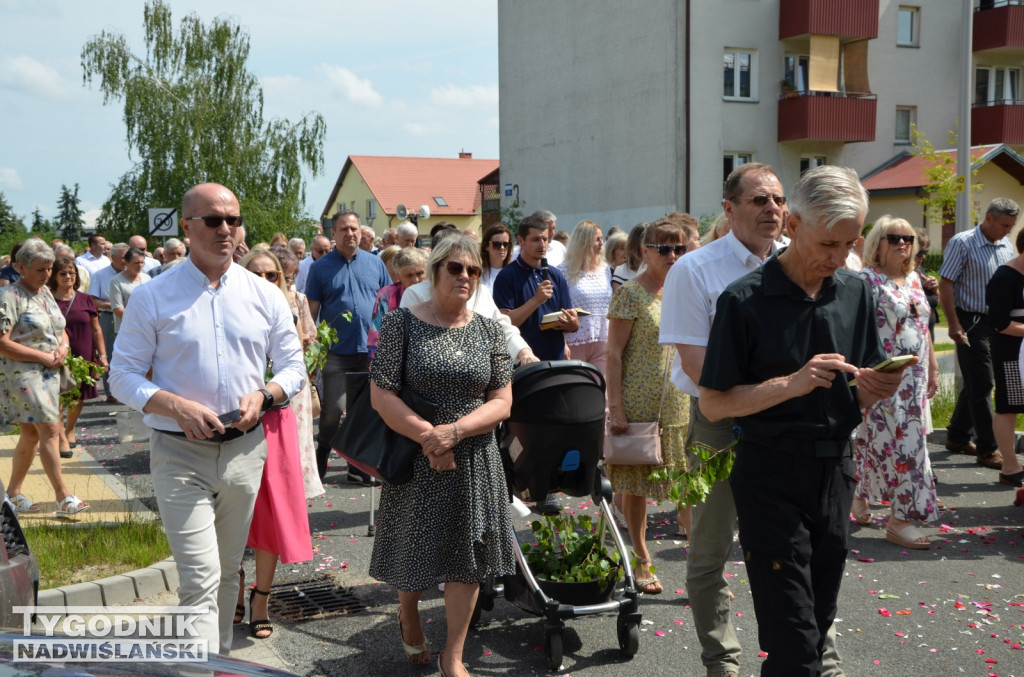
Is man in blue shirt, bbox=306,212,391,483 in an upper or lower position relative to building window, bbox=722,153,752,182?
lower

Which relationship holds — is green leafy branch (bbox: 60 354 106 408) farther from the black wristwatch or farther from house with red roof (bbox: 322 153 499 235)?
house with red roof (bbox: 322 153 499 235)

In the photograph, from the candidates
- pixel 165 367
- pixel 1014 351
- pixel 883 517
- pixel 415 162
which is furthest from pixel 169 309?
pixel 415 162

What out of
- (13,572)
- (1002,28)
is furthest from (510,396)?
(1002,28)

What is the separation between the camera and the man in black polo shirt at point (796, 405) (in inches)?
134

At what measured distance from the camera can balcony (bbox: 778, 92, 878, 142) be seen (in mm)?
31547

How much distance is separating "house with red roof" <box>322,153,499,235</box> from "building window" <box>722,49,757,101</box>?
34773mm

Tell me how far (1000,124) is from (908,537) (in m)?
31.6

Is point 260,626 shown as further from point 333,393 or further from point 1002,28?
point 1002,28

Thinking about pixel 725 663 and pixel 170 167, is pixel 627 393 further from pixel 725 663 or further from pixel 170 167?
pixel 170 167

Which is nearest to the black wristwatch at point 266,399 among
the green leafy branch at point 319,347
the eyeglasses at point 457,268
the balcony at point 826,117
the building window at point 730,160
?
the eyeglasses at point 457,268

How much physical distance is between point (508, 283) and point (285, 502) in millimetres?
3287

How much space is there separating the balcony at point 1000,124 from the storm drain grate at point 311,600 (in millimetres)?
33995

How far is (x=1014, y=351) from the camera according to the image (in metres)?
8.86

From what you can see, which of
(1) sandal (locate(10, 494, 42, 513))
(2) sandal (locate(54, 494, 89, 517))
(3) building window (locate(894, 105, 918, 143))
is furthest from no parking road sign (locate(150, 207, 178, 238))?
(3) building window (locate(894, 105, 918, 143))
